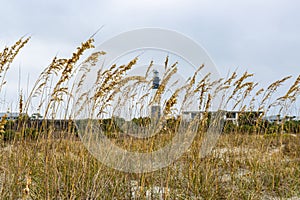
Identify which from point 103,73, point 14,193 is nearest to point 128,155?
point 103,73

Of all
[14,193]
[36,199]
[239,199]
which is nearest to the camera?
[14,193]

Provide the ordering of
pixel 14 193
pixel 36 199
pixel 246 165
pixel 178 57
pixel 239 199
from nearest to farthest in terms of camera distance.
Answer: pixel 14 193 → pixel 36 199 → pixel 239 199 → pixel 178 57 → pixel 246 165

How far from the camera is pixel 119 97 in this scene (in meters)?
2.72

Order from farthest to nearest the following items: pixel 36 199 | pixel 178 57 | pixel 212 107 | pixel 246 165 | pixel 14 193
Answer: pixel 246 165 → pixel 212 107 → pixel 178 57 → pixel 36 199 → pixel 14 193

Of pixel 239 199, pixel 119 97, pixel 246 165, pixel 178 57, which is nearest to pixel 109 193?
pixel 119 97

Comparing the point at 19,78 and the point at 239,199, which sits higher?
the point at 19,78

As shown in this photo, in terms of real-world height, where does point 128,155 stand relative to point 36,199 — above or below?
above

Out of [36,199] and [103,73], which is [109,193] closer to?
[36,199]

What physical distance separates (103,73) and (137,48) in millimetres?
464

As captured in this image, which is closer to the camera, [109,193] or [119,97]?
[109,193]

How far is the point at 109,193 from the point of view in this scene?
87.5 inches

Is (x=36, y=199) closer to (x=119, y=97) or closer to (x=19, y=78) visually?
(x=119, y=97)

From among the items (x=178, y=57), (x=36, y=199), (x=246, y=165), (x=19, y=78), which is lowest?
(x=36, y=199)

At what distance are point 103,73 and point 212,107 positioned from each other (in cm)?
115
